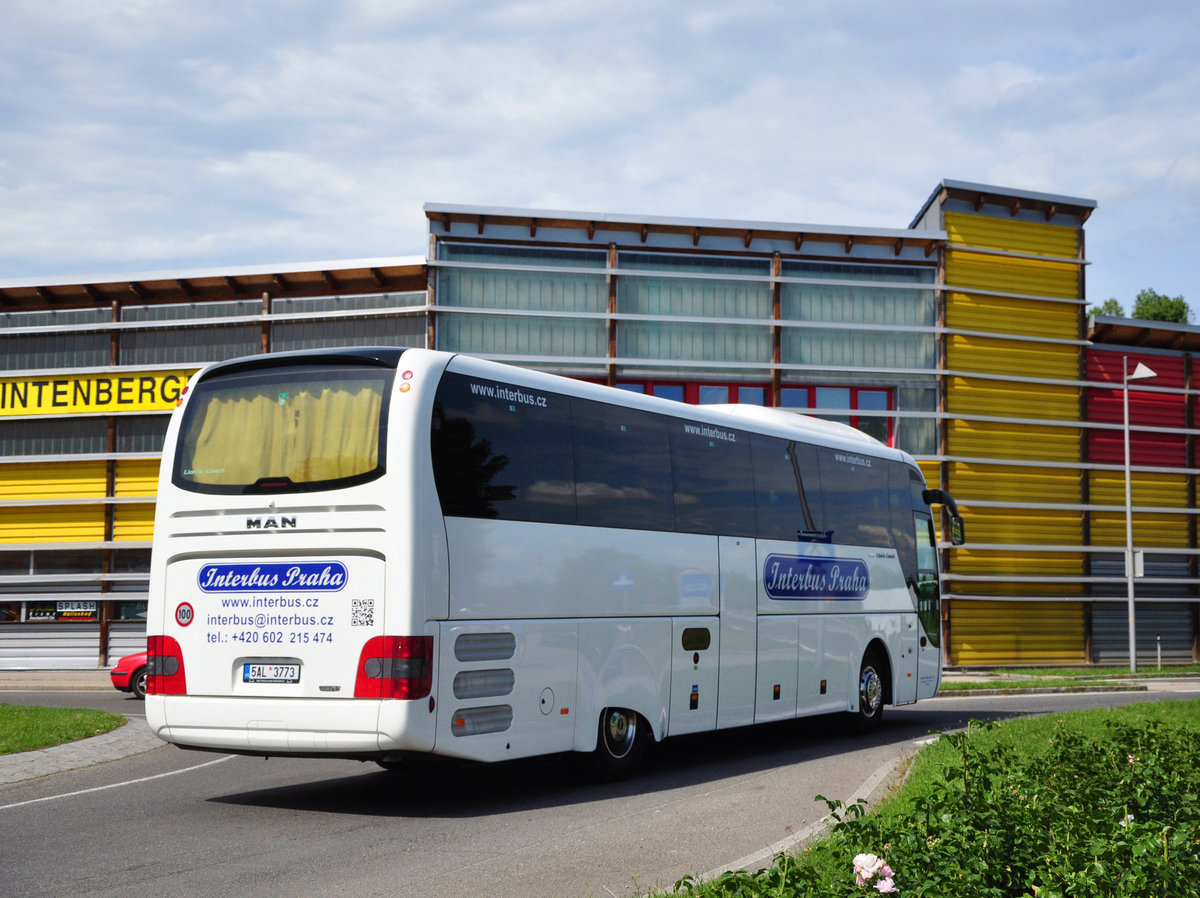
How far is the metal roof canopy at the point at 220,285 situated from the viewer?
3138 centimetres

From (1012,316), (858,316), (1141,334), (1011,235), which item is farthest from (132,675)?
(1141,334)

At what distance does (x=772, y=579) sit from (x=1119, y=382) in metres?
25.2

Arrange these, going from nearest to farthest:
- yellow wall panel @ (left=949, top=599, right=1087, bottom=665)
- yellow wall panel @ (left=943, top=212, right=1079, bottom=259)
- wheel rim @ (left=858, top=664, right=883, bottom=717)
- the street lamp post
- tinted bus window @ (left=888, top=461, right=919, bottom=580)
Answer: wheel rim @ (left=858, top=664, right=883, bottom=717)
tinted bus window @ (left=888, top=461, right=919, bottom=580)
the street lamp post
yellow wall panel @ (left=949, top=599, right=1087, bottom=665)
yellow wall panel @ (left=943, top=212, right=1079, bottom=259)

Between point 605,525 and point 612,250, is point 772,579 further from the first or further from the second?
point 612,250

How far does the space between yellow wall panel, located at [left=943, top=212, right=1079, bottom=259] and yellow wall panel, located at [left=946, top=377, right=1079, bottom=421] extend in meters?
3.85

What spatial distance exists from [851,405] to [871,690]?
17.7 m

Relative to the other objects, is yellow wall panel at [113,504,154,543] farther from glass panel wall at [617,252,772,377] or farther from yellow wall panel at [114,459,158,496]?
glass panel wall at [617,252,772,377]

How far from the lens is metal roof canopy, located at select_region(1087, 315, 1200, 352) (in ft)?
115

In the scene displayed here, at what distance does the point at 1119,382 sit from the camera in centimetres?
3525

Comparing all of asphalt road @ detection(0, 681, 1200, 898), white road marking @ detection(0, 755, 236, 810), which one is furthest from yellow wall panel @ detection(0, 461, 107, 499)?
white road marking @ detection(0, 755, 236, 810)

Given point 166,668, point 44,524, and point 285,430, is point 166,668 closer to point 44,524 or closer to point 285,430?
point 285,430

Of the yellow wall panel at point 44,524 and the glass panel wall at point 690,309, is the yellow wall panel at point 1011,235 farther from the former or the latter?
the yellow wall panel at point 44,524

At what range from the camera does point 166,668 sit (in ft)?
32.4

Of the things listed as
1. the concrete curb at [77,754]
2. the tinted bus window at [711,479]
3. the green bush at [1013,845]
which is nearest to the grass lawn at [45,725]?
the concrete curb at [77,754]
